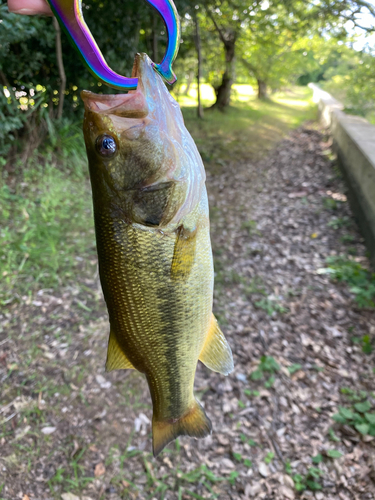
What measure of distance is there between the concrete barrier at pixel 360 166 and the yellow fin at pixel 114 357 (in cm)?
460

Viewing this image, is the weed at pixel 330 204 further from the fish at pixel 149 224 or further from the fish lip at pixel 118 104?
the fish lip at pixel 118 104

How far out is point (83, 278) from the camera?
4180 millimetres

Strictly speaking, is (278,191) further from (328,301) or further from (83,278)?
(83,278)

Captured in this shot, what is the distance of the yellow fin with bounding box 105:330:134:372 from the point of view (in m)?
1.36

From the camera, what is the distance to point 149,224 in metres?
1.17

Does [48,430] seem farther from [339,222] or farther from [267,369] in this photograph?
[339,222]

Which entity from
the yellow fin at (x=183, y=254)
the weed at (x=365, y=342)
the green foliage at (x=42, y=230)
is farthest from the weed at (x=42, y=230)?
the weed at (x=365, y=342)

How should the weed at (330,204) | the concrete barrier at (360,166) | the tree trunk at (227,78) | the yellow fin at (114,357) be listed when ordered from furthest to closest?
1. the tree trunk at (227,78)
2. the weed at (330,204)
3. the concrete barrier at (360,166)
4. the yellow fin at (114,357)

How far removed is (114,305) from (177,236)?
13.5 inches

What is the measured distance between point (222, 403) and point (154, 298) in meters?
2.43

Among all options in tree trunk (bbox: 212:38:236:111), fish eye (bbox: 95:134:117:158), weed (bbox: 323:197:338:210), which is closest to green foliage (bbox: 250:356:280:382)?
fish eye (bbox: 95:134:117:158)

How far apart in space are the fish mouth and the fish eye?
8 cm

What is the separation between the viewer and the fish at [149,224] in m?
1.08

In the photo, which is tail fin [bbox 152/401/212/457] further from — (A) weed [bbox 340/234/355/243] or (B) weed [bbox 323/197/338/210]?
(B) weed [bbox 323/197/338/210]
